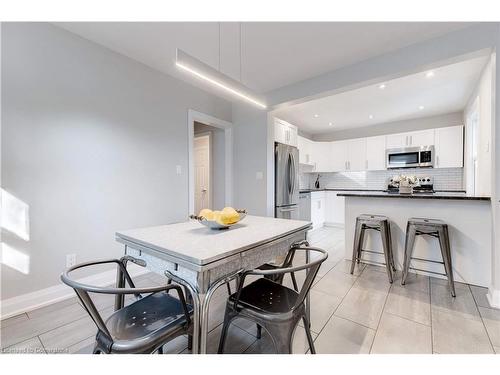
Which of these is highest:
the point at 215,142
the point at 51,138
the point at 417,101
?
the point at 417,101

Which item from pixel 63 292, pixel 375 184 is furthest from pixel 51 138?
pixel 375 184

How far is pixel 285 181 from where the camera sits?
12.4ft

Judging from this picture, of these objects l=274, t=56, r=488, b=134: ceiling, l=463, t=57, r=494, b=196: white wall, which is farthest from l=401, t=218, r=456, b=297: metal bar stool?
l=274, t=56, r=488, b=134: ceiling

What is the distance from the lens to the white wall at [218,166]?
13.0 ft

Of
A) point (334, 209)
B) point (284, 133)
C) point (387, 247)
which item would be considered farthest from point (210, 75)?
point (334, 209)

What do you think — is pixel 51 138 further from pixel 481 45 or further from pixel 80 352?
pixel 481 45

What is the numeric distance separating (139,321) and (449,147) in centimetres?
543

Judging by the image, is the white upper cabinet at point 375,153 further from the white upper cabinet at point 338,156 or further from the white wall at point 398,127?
the white upper cabinet at point 338,156

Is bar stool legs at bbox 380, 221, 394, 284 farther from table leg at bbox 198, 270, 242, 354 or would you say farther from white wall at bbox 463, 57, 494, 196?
table leg at bbox 198, 270, 242, 354

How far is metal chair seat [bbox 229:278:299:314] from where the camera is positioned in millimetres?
1164

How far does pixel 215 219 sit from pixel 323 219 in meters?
4.47

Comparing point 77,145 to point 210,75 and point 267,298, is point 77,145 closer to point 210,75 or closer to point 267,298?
point 210,75

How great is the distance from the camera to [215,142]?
13.4ft

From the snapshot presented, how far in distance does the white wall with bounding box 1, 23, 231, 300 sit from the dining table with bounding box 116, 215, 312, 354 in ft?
3.97
